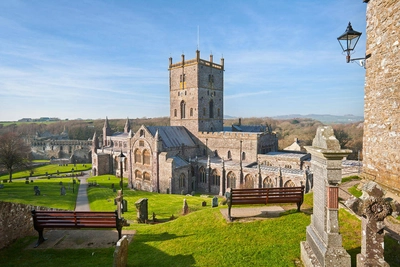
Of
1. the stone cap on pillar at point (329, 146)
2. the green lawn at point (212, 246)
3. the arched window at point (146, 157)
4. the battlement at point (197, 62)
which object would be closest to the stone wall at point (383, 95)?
the green lawn at point (212, 246)

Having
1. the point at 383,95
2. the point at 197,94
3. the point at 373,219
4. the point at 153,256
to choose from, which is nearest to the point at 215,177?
the point at 197,94

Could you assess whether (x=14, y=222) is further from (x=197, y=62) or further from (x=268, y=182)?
(x=197, y=62)

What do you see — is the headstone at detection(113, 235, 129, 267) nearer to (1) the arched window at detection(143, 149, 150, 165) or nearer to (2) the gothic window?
(2) the gothic window

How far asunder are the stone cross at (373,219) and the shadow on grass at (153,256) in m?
4.27

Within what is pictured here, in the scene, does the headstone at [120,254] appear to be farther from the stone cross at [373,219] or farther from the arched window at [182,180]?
the arched window at [182,180]

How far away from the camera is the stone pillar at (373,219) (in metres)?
4.65

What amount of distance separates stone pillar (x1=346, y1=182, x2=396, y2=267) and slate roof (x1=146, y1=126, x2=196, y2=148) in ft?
92.8

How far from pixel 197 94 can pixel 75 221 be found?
28.9 m

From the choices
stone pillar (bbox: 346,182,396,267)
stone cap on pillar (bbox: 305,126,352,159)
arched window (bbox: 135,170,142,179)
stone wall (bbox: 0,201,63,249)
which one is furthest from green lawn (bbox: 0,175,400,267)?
arched window (bbox: 135,170,142,179)

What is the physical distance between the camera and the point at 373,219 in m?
4.69

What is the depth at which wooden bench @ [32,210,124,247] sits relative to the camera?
335 inches

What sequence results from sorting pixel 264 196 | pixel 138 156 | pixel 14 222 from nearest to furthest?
pixel 14 222
pixel 264 196
pixel 138 156

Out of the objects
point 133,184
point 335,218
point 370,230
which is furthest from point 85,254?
point 133,184

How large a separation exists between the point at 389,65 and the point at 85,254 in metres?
11.3
